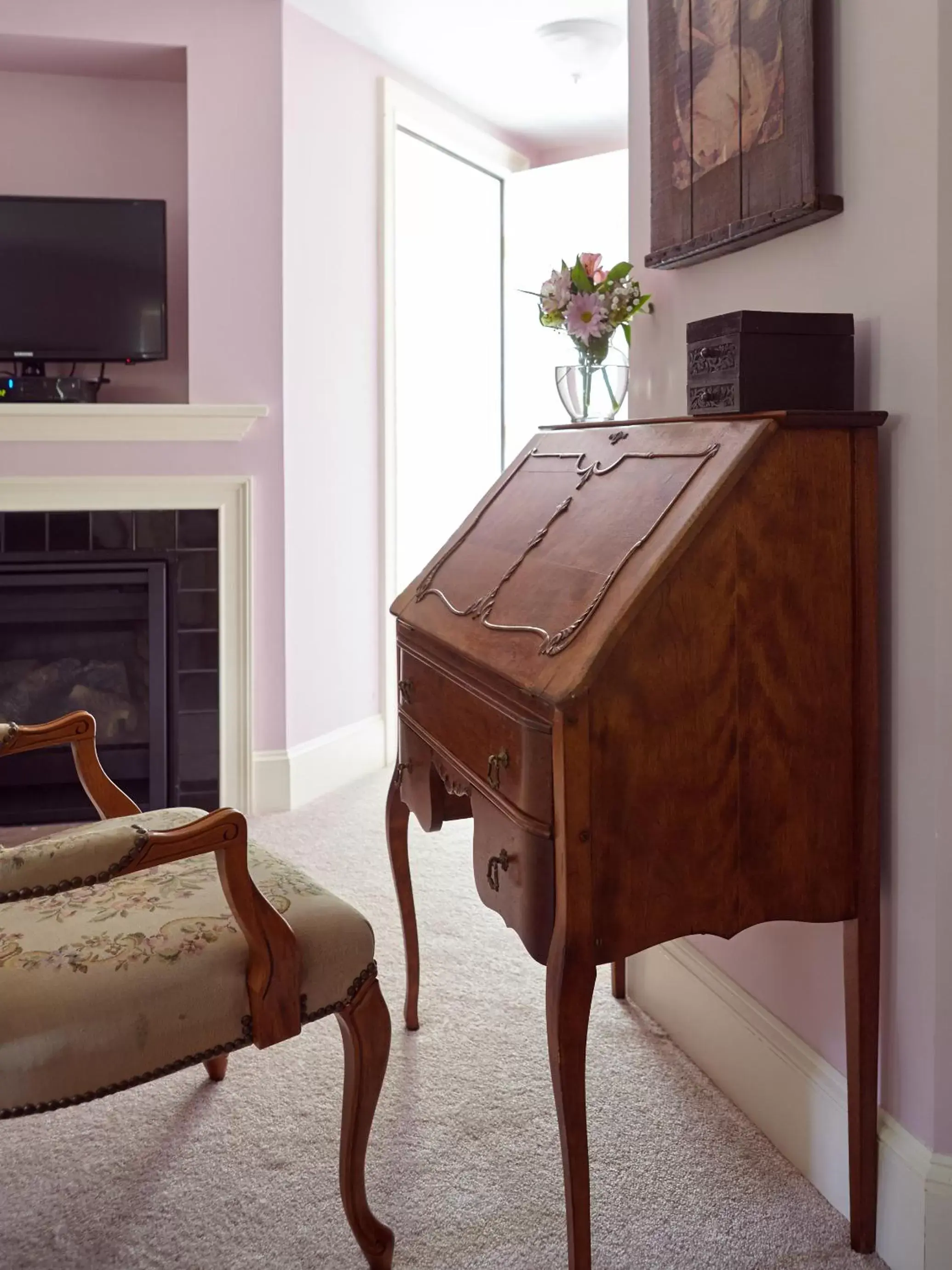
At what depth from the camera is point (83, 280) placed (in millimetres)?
3943

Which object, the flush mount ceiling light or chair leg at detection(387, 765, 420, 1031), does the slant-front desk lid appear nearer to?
chair leg at detection(387, 765, 420, 1031)

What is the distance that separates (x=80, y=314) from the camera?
3939 millimetres

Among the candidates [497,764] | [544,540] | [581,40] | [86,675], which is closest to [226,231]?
[581,40]

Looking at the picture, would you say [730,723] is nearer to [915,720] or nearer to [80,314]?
[915,720]

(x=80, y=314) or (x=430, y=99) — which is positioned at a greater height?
(x=430, y=99)

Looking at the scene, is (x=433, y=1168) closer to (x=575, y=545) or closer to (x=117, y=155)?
(x=575, y=545)

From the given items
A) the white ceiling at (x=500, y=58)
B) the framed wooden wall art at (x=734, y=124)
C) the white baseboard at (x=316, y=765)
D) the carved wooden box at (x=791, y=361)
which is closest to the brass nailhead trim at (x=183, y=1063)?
the carved wooden box at (x=791, y=361)

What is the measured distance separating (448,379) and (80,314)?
1585 millimetres

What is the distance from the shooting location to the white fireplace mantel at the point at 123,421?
375 centimetres

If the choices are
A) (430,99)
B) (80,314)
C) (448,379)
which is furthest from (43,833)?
(430,99)

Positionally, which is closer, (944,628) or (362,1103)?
(944,628)

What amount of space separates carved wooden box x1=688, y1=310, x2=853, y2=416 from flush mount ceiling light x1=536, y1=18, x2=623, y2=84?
281 cm

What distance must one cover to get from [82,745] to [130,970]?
26.3 inches

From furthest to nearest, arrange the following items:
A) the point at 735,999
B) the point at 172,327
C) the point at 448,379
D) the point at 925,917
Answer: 1. the point at 448,379
2. the point at 172,327
3. the point at 735,999
4. the point at 925,917
